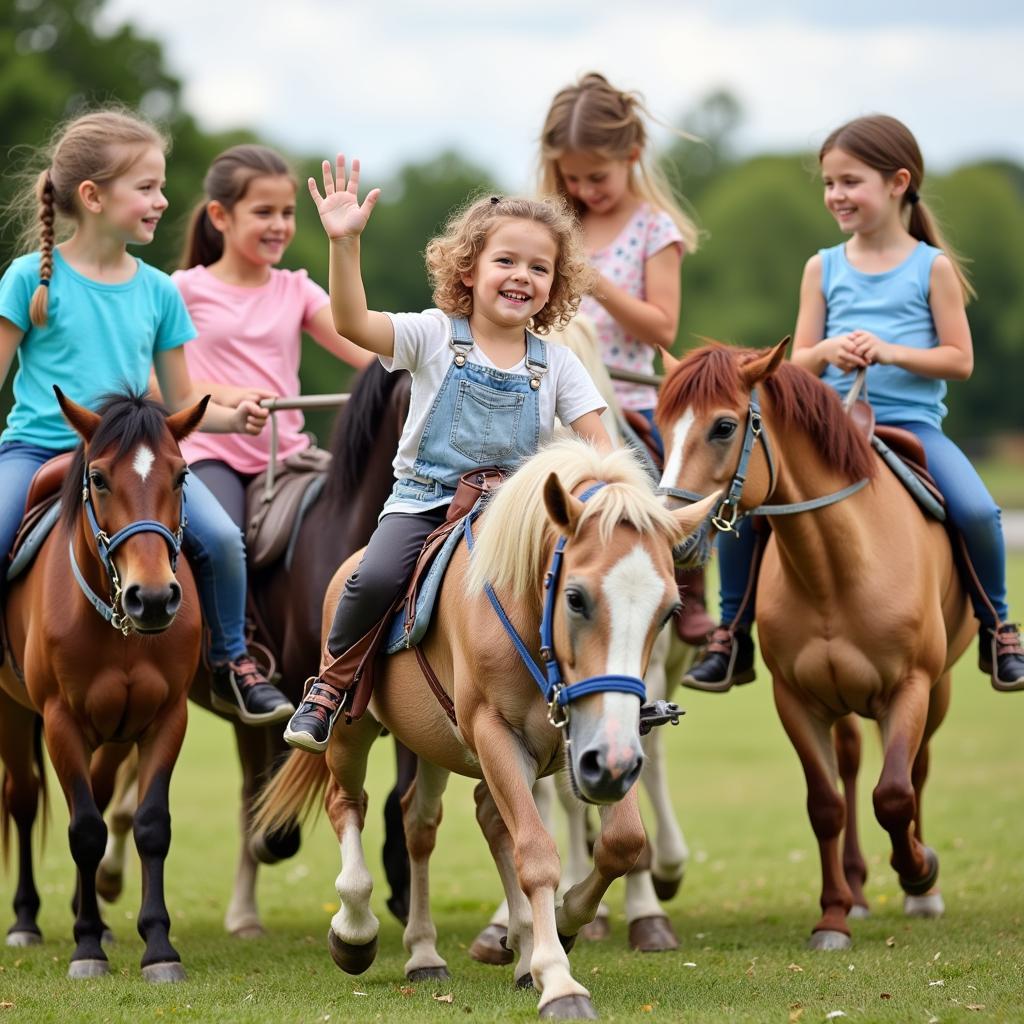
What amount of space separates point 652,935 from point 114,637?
297cm

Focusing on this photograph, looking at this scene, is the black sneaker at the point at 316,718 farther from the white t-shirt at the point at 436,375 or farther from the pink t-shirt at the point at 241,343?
the pink t-shirt at the point at 241,343

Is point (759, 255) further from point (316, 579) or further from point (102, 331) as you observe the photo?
point (102, 331)

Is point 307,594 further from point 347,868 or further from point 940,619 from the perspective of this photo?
point 940,619

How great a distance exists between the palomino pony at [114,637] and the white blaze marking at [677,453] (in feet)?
6.36

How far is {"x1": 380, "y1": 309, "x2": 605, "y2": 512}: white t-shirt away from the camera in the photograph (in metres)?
6.36

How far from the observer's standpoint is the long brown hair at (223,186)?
8828mm

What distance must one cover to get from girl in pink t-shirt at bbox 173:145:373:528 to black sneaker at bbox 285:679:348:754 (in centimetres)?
239

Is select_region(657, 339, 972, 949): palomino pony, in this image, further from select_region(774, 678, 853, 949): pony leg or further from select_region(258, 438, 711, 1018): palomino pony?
select_region(258, 438, 711, 1018): palomino pony

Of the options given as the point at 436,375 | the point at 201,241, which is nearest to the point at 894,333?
the point at 436,375

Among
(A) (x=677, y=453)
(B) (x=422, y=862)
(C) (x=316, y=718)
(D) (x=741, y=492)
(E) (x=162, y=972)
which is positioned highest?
(A) (x=677, y=453)

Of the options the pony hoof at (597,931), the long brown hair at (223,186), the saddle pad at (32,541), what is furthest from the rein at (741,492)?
the long brown hair at (223,186)

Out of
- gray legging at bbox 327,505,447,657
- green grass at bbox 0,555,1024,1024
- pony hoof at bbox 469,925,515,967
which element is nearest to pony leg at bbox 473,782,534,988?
green grass at bbox 0,555,1024,1024

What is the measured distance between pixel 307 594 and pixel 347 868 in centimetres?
207

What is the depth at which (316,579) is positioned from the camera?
8.16 meters
